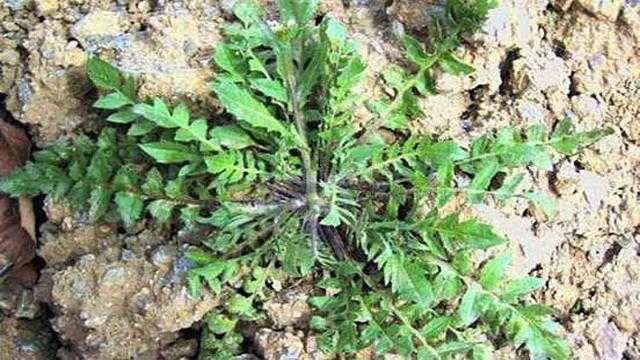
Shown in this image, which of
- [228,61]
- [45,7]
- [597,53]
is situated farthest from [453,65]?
[45,7]

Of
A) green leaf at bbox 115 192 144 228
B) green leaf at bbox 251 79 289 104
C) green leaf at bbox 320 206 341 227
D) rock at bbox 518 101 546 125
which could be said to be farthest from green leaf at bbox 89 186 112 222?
rock at bbox 518 101 546 125

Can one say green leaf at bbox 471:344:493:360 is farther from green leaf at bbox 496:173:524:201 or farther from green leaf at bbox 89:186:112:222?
green leaf at bbox 89:186:112:222

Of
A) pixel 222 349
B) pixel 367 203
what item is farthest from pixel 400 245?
pixel 222 349

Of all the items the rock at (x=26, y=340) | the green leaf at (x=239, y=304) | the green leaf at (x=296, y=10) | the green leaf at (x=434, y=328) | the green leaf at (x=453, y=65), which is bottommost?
the rock at (x=26, y=340)

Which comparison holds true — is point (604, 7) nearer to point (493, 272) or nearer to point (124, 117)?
point (493, 272)

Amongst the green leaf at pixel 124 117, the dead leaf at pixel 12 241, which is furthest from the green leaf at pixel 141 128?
the dead leaf at pixel 12 241

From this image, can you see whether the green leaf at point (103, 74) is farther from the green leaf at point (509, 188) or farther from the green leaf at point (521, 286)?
the green leaf at point (521, 286)
